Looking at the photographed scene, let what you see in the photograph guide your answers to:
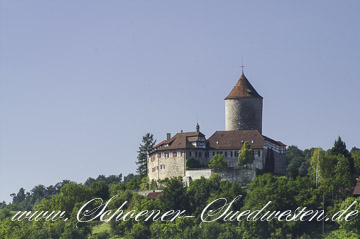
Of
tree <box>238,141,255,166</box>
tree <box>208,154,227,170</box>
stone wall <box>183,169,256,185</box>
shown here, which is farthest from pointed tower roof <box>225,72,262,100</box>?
stone wall <box>183,169,256,185</box>

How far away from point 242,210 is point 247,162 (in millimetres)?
10681

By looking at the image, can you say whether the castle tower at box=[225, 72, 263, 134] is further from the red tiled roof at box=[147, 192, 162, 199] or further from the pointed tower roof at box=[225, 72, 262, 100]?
the red tiled roof at box=[147, 192, 162, 199]

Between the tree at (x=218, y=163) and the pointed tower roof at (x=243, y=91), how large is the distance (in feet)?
30.4

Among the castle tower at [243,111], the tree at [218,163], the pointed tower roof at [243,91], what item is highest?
the pointed tower roof at [243,91]

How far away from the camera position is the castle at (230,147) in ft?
309

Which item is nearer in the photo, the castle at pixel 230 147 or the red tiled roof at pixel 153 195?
the red tiled roof at pixel 153 195

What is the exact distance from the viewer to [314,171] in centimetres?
8975

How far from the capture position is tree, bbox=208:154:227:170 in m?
93.4

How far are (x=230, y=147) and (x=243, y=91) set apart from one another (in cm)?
825

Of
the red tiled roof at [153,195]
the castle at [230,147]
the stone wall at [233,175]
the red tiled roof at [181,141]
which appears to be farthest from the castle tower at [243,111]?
the red tiled roof at [153,195]

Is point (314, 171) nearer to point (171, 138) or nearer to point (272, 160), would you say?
point (272, 160)

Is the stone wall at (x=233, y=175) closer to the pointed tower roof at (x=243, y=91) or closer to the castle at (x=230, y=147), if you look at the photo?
the castle at (x=230, y=147)

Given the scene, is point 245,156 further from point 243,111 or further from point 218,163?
point 243,111

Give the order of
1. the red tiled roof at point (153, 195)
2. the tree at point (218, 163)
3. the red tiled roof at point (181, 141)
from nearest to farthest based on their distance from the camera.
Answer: the red tiled roof at point (153, 195)
the tree at point (218, 163)
the red tiled roof at point (181, 141)
